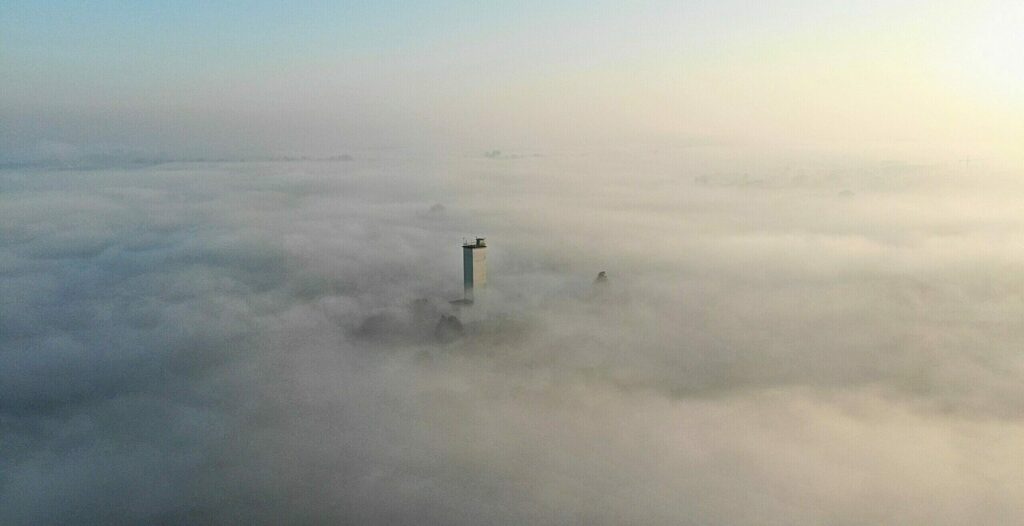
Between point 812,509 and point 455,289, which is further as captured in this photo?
point 455,289

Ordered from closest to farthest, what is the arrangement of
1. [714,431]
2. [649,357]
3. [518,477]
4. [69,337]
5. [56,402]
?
[518,477] < [714,431] < [56,402] < [649,357] < [69,337]

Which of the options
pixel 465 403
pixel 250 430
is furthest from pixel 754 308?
pixel 250 430

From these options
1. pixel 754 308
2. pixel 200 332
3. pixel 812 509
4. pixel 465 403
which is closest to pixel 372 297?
pixel 200 332

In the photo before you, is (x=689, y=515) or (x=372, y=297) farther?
(x=372, y=297)

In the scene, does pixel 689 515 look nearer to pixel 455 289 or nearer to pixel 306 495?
pixel 306 495

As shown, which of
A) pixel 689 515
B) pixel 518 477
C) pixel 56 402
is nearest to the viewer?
pixel 689 515

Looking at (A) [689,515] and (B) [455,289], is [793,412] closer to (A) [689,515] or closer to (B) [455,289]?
(A) [689,515]
